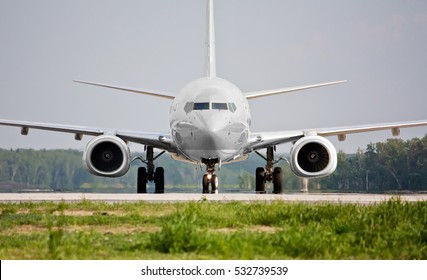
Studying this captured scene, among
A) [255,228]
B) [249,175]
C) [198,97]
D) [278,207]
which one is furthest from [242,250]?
[249,175]

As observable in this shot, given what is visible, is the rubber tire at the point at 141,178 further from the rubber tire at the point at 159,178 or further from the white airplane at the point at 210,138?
the rubber tire at the point at 159,178

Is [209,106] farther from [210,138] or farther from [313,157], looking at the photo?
Answer: [313,157]

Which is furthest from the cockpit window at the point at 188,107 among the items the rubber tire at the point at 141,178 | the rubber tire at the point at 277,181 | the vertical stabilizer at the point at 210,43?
the vertical stabilizer at the point at 210,43

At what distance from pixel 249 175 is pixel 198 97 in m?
20.7

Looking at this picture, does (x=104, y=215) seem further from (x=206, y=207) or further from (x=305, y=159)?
(x=305, y=159)

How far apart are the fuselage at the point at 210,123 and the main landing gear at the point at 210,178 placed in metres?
0.14

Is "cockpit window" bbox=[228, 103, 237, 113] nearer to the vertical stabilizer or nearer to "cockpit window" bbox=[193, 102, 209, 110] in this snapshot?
"cockpit window" bbox=[193, 102, 209, 110]

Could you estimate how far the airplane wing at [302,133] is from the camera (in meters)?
30.8

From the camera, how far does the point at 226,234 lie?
1173cm

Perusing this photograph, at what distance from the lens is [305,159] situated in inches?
1155

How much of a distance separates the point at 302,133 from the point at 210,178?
438 cm

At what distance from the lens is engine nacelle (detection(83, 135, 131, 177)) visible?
29.1 meters

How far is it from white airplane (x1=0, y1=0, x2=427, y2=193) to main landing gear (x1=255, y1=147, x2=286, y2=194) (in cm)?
2

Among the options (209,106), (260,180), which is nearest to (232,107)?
(209,106)
